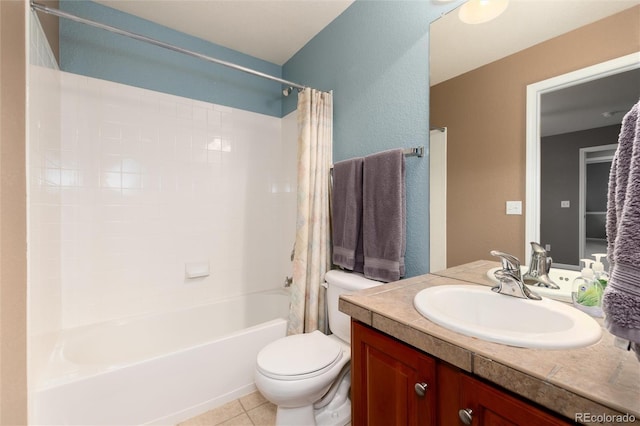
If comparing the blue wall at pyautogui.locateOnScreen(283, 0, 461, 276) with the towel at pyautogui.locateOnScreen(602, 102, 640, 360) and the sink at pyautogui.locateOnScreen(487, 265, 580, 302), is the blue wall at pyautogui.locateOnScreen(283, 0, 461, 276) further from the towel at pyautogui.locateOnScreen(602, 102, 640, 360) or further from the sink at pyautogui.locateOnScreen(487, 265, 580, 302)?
the towel at pyautogui.locateOnScreen(602, 102, 640, 360)

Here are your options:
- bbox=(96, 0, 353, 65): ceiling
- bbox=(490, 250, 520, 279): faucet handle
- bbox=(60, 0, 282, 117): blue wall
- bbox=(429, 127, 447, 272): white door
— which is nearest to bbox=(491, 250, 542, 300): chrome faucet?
bbox=(490, 250, 520, 279): faucet handle

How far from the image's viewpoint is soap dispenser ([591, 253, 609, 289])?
797 mm

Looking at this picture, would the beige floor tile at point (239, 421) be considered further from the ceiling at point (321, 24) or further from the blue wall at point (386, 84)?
the ceiling at point (321, 24)

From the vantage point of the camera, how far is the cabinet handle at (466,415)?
0.60 m

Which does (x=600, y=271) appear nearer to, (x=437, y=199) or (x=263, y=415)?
(x=437, y=199)

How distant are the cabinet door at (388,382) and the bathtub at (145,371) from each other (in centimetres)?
94

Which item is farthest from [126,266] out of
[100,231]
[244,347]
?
[244,347]

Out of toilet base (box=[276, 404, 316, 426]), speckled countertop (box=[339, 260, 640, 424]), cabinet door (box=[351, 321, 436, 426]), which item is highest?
speckled countertop (box=[339, 260, 640, 424])

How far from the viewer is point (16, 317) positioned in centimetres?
96

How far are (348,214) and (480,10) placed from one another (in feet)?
3.72

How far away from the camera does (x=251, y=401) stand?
159 centimetres

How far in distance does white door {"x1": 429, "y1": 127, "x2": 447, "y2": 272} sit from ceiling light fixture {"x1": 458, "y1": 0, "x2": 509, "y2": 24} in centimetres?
48

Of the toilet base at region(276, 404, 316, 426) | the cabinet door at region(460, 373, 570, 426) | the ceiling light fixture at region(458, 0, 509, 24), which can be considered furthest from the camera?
the toilet base at region(276, 404, 316, 426)

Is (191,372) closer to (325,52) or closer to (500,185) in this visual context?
(500,185)
